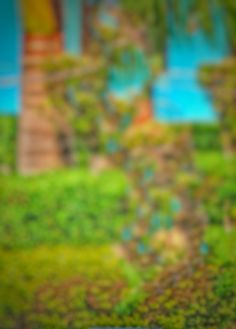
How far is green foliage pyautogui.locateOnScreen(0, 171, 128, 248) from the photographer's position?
→ 4816 mm

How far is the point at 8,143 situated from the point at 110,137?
1.04 m

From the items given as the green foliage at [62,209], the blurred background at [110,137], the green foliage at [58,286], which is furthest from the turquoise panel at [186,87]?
the green foliage at [58,286]

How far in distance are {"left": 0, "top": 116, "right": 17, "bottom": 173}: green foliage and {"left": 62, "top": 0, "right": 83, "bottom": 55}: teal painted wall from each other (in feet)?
3.04

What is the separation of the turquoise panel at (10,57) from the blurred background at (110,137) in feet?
0.03

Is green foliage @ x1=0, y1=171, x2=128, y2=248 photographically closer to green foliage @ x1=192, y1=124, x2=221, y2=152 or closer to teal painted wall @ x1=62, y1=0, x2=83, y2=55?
green foliage @ x1=192, y1=124, x2=221, y2=152

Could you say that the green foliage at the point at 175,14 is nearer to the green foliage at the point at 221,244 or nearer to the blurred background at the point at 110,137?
the blurred background at the point at 110,137

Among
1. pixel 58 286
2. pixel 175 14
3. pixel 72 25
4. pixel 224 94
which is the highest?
pixel 72 25

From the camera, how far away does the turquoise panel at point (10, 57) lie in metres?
5.00

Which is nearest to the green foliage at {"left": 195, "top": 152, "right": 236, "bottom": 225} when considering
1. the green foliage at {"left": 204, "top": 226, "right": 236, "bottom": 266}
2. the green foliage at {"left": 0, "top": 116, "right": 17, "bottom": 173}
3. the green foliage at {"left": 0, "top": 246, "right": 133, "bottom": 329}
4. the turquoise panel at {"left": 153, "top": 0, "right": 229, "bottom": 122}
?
the green foliage at {"left": 204, "top": 226, "right": 236, "bottom": 266}

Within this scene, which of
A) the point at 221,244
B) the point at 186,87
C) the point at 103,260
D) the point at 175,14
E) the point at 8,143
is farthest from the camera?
the point at 8,143

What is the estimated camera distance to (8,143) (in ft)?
16.8

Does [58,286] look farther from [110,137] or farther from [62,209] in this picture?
[110,137]

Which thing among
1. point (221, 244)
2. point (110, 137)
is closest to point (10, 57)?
point (110, 137)

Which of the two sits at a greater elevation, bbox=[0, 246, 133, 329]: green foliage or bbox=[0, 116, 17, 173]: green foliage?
bbox=[0, 116, 17, 173]: green foliage
